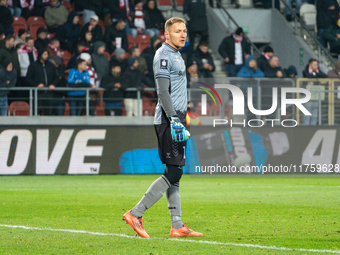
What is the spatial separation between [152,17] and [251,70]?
398 centimetres

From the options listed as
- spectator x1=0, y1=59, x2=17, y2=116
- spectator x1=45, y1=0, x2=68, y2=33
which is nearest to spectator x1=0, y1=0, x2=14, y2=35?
spectator x1=45, y1=0, x2=68, y2=33

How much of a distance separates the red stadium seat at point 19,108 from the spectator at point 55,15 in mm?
3101

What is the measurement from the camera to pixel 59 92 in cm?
1675

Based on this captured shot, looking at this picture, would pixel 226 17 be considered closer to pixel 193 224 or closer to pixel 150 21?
pixel 150 21

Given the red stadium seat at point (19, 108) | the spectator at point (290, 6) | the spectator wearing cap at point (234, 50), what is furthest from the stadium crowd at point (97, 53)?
the spectator at point (290, 6)

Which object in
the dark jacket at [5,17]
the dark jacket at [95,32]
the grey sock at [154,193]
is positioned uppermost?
the dark jacket at [5,17]

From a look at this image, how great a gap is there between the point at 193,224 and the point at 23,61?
36.4 feet

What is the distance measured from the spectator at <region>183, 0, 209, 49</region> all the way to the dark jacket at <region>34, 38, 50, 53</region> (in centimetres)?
524

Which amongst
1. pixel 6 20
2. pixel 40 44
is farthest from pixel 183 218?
pixel 6 20

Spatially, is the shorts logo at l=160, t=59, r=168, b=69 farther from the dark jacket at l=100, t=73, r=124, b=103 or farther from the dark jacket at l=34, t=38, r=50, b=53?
the dark jacket at l=34, t=38, r=50, b=53

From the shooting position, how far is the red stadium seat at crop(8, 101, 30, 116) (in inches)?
645

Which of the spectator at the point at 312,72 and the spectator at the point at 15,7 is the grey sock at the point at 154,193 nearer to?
the spectator at the point at 312,72

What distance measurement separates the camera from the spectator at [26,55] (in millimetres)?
16750

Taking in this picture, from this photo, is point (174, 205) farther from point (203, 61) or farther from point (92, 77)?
point (203, 61)
